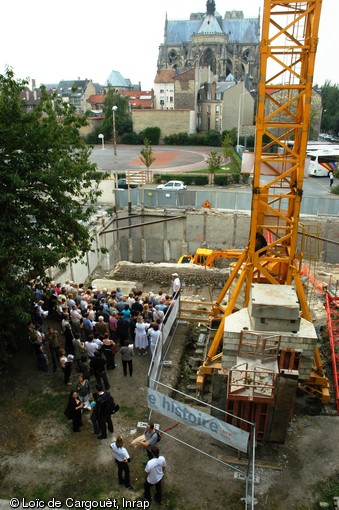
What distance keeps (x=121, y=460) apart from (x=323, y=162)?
41.5m

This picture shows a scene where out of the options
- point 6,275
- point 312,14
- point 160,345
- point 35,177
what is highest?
point 312,14

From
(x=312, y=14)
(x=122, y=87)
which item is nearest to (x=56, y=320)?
(x=312, y=14)

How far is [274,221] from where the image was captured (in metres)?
13.0

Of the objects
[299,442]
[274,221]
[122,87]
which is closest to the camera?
[299,442]

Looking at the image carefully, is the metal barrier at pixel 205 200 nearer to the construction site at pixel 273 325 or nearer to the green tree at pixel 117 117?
the construction site at pixel 273 325

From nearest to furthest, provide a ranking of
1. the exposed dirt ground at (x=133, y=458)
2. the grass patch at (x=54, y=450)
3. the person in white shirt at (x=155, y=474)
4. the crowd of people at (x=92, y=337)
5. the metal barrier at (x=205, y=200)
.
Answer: the person in white shirt at (x=155, y=474) → the exposed dirt ground at (x=133, y=458) → the grass patch at (x=54, y=450) → the crowd of people at (x=92, y=337) → the metal barrier at (x=205, y=200)

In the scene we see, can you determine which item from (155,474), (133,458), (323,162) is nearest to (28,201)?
(133,458)

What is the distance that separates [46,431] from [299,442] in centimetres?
571

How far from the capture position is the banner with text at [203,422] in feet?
25.9

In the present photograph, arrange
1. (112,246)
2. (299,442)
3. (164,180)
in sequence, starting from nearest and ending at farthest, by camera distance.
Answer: (299,442) → (112,246) → (164,180)

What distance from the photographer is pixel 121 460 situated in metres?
7.49

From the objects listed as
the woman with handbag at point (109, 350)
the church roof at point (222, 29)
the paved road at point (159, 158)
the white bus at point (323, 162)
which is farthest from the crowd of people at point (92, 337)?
the church roof at point (222, 29)

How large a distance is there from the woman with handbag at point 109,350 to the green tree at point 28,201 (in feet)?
7.15

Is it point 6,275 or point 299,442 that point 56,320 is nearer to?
point 6,275
